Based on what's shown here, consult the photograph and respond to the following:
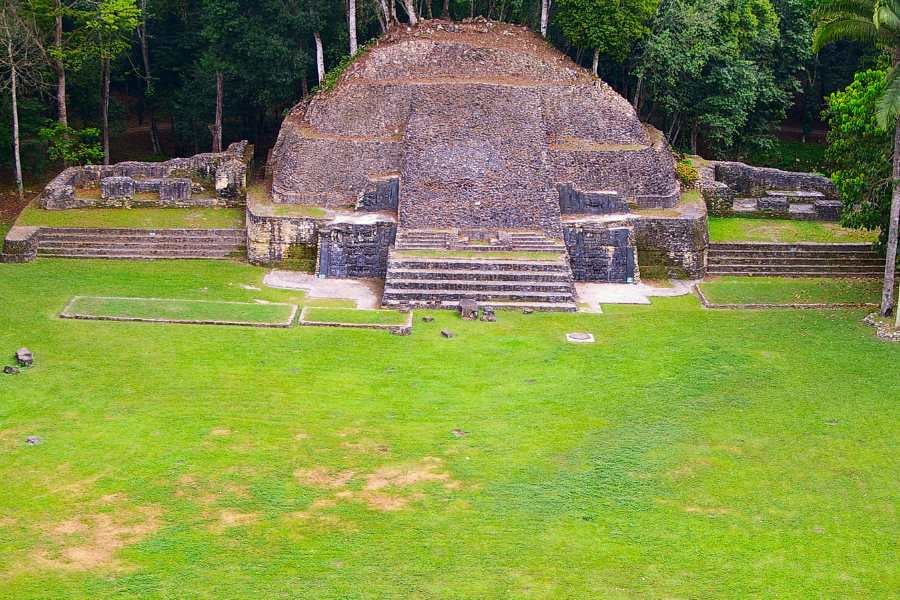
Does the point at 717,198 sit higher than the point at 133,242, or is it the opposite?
the point at 717,198

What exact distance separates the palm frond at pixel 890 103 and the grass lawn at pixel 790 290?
496 centimetres

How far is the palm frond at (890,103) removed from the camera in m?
22.2

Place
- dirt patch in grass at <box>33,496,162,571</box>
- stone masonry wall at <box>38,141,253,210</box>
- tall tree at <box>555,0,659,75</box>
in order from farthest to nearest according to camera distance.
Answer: tall tree at <box>555,0,659,75</box> → stone masonry wall at <box>38,141,253,210</box> → dirt patch in grass at <box>33,496,162,571</box>

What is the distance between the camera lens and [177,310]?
78.7 ft

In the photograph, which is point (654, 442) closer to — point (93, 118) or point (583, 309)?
point (583, 309)

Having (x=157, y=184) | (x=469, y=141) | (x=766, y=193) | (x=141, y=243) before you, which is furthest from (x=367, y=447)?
(x=766, y=193)

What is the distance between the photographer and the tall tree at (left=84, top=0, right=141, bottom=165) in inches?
1268

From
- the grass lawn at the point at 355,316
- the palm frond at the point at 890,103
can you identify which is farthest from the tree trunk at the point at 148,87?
the palm frond at the point at 890,103

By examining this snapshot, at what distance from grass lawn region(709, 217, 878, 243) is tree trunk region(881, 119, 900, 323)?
4.78 metres

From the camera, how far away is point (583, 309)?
25.6 meters

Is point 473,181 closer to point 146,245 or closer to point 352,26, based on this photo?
point 146,245

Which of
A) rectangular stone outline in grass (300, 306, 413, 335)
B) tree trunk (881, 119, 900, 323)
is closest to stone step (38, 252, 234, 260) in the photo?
rectangular stone outline in grass (300, 306, 413, 335)

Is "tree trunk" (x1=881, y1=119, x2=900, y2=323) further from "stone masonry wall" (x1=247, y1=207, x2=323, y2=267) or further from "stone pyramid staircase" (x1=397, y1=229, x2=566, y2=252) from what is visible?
"stone masonry wall" (x1=247, y1=207, x2=323, y2=267)

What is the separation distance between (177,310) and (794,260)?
46.9 feet
